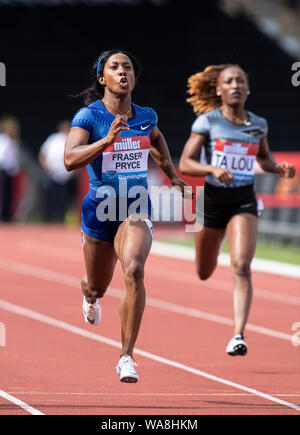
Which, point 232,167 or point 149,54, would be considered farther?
point 149,54

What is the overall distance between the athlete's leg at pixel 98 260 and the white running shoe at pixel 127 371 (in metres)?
0.97

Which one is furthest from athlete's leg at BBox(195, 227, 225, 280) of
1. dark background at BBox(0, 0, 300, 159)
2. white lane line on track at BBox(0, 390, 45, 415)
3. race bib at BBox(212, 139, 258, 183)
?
dark background at BBox(0, 0, 300, 159)

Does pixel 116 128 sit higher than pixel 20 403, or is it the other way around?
pixel 116 128

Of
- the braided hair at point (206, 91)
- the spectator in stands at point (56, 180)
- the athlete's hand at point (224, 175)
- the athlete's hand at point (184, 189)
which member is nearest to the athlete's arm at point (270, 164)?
the braided hair at point (206, 91)

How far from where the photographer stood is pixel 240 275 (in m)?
9.66

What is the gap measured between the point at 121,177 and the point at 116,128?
2.24 feet

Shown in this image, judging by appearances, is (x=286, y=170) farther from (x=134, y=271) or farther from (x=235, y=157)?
(x=134, y=271)

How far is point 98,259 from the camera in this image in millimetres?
8422

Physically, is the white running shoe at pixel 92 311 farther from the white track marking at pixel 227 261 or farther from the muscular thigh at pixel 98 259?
the white track marking at pixel 227 261

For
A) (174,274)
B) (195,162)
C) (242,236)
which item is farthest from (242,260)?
(174,274)

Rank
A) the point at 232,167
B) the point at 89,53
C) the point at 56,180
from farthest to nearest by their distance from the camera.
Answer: the point at 89,53
the point at 56,180
the point at 232,167

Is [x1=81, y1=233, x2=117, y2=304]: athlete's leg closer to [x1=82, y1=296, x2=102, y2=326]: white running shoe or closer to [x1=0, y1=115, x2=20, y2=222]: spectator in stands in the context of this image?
[x1=82, y1=296, x2=102, y2=326]: white running shoe
